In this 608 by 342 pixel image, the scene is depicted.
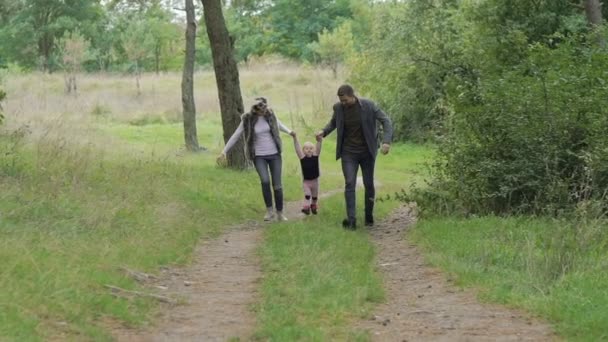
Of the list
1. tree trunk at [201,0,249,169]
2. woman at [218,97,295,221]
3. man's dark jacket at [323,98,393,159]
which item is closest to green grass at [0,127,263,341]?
woman at [218,97,295,221]

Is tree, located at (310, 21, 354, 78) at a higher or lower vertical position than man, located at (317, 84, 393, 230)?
higher

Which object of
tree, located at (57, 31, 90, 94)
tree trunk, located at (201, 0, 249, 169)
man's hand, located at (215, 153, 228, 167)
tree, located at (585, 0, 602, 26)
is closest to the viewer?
man's hand, located at (215, 153, 228, 167)

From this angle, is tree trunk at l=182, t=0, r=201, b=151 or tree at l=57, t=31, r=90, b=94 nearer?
tree trunk at l=182, t=0, r=201, b=151

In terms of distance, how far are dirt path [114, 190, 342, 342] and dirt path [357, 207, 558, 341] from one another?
1118 mm

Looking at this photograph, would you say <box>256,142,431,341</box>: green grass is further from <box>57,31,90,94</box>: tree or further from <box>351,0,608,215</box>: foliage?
<box>57,31,90,94</box>: tree

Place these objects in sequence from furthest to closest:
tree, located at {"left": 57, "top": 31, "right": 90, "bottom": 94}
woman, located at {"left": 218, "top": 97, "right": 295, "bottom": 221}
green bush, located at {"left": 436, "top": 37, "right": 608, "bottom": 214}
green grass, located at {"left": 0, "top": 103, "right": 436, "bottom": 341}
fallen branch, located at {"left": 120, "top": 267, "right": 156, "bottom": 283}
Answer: tree, located at {"left": 57, "top": 31, "right": 90, "bottom": 94}, woman, located at {"left": 218, "top": 97, "right": 295, "bottom": 221}, green bush, located at {"left": 436, "top": 37, "right": 608, "bottom": 214}, fallen branch, located at {"left": 120, "top": 267, "right": 156, "bottom": 283}, green grass, located at {"left": 0, "top": 103, "right": 436, "bottom": 341}

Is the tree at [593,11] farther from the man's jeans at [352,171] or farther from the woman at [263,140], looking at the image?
the woman at [263,140]

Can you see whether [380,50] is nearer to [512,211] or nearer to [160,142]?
[160,142]

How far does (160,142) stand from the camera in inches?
1083

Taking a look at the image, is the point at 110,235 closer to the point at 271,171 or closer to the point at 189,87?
the point at 271,171

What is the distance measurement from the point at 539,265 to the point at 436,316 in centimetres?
Answer: 161

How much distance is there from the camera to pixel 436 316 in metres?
6.93

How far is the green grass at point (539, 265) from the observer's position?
6.49 m

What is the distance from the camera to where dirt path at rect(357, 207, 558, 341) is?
20.5 feet
